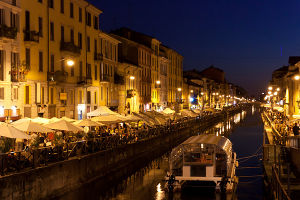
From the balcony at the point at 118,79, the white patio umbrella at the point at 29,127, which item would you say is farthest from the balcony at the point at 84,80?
the white patio umbrella at the point at 29,127

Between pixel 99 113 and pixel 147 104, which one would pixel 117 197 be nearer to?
pixel 99 113

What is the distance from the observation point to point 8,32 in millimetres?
32469

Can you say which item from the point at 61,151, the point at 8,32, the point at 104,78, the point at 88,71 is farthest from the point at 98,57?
the point at 61,151

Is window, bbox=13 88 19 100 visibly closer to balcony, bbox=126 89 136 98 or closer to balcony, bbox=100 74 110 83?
balcony, bbox=100 74 110 83

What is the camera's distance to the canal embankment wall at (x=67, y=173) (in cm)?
1958

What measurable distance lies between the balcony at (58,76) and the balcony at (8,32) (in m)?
7.31

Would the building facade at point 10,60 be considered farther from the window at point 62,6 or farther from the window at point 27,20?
the window at point 62,6

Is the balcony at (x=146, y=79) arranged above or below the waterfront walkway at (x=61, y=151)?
above

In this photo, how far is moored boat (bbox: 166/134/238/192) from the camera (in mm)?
25984

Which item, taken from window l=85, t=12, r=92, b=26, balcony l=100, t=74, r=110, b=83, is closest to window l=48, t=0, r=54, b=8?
window l=85, t=12, r=92, b=26

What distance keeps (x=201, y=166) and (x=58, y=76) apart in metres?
20.7

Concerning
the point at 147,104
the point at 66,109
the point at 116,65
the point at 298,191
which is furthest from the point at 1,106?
the point at 147,104

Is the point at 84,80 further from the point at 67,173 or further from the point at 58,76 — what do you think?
the point at 67,173

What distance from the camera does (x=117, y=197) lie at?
2588cm
